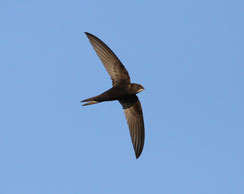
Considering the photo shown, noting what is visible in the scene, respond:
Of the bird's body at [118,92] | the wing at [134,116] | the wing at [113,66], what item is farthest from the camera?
the wing at [134,116]

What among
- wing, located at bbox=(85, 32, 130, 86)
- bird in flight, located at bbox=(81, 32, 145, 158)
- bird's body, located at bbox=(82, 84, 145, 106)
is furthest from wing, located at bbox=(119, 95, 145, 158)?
wing, located at bbox=(85, 32, 130, 86)

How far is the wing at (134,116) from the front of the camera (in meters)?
8.96

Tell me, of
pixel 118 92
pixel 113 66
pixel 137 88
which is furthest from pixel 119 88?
pixel 113 66

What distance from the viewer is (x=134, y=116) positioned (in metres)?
9.23

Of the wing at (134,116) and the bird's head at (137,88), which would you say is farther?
the wing at (134,116)

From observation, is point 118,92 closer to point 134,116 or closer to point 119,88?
point 119,88

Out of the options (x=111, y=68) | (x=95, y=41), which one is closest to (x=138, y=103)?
(x=111, y=68)

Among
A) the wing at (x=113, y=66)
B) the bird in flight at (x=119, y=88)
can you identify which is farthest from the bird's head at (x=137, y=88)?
the wing at (x=113, y=66)

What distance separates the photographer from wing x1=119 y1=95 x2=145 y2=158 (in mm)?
8961

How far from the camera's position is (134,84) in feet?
28.8

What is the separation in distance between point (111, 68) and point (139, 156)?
197cm

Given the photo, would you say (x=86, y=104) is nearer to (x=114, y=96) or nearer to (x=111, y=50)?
(x=114, y=96)

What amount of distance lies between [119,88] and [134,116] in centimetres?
83

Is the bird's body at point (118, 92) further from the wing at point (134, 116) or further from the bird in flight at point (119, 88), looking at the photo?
the wing at point (134, 116)
